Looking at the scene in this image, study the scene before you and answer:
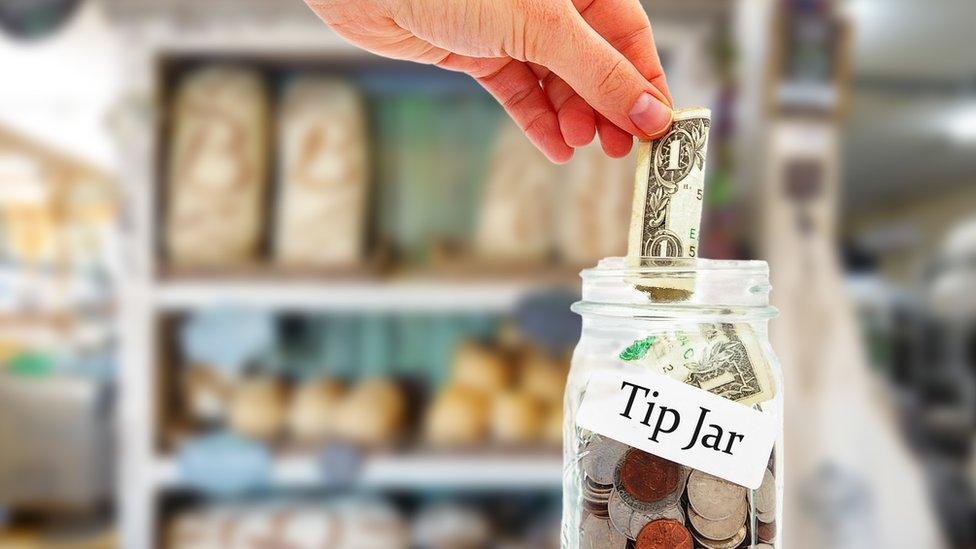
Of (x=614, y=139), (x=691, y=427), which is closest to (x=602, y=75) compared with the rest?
(x=614, y=139)

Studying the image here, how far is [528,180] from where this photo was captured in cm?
159

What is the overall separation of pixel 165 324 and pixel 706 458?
1.55 m

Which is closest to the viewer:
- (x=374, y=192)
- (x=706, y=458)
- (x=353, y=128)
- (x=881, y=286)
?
(x=706, y=458)

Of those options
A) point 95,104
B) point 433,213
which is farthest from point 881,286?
point 95,104

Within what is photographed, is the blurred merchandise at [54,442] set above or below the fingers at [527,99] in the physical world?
below

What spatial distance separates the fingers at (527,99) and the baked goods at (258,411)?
1227 millimetres

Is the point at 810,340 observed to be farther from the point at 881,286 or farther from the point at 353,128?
the point at 353,128

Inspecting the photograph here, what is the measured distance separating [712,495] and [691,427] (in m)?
0.04

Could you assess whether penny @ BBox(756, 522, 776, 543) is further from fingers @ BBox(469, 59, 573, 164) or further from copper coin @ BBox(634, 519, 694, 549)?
fingers @ BBox(469, 59, 573, 164)

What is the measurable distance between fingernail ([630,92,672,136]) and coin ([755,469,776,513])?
0.73 ft

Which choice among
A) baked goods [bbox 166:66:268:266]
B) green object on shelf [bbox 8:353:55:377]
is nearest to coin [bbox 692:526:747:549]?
baked goods [bbox 166:66:268:266]

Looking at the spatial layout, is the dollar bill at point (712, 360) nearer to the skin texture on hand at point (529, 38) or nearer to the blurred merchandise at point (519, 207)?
the skin texture on hand at point (529, 38)

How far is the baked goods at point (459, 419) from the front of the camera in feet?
5.17

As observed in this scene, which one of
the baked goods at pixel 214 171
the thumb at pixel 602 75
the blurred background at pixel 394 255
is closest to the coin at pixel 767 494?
the thumb at pixel 602 75
